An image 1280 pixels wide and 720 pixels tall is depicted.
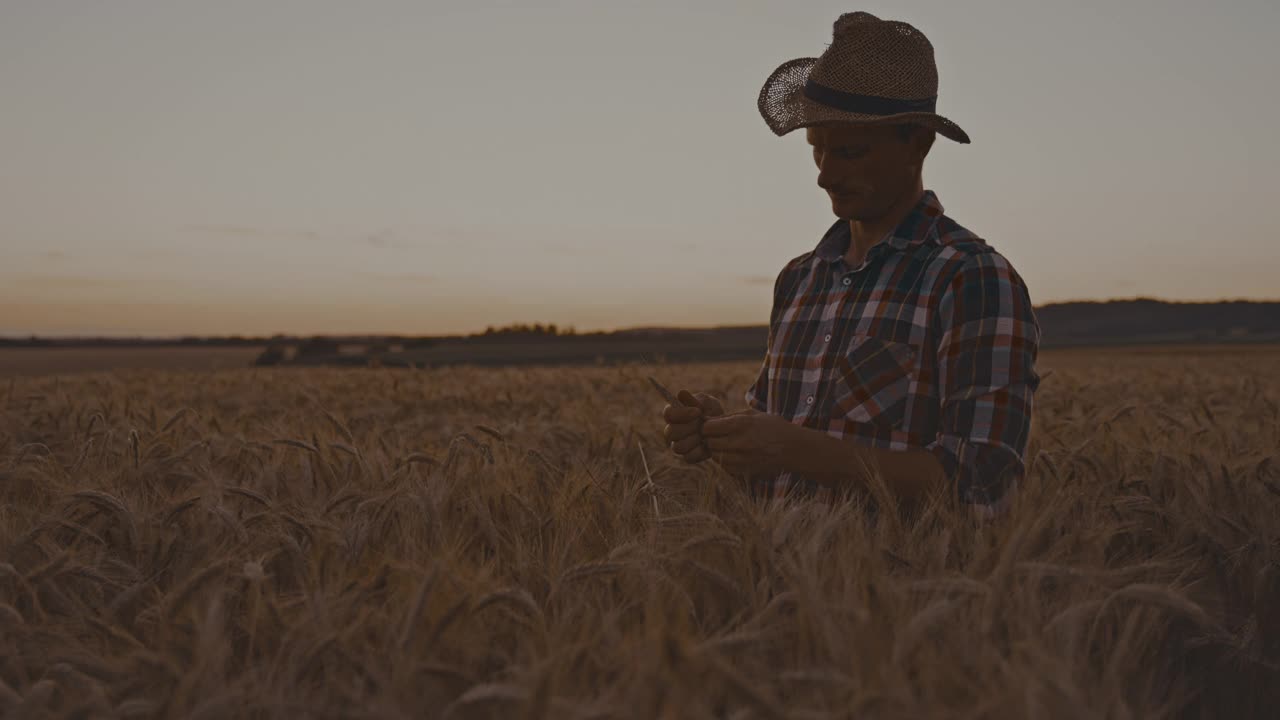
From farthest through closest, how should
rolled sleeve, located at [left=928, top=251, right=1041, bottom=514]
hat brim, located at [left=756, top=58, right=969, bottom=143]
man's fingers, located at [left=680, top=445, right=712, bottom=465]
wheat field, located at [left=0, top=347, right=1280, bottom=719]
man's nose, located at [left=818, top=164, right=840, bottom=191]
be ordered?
man's fingers, located at [left=680, top=445, right=712, bottom=465] < man's nose, located at [left=818, top=164, right=840, bottom=191] < hat brim, located at [left=756, top=58, right=969, bottom=143] < rolled sleeve, located at [left=928, top=251, right=1041, bottom=514] < wheat field, located at [left=0, top=347, right=1280, bottom=719]

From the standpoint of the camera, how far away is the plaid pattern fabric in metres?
2.10

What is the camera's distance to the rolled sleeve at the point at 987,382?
2.08 m

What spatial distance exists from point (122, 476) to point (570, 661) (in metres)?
2.20

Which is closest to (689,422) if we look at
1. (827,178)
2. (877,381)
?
(877,381)

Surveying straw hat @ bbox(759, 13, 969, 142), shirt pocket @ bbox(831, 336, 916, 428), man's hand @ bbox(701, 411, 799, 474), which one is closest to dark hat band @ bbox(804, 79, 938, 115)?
straw hat @ bbox(759, 13, 969, 142)

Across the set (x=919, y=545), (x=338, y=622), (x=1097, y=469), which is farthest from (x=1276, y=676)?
(x=338, y=622)

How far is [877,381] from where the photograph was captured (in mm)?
2326

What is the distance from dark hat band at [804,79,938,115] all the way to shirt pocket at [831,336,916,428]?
623 millimetres

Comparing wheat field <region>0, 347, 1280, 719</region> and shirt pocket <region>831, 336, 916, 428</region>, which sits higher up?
shirt pocket <region>831, 336, 916, 428</region>

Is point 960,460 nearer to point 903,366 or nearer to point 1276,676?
point 903,366

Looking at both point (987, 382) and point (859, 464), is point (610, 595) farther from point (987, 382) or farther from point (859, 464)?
point (987, 382)

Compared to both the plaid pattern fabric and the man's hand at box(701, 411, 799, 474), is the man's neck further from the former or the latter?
the man's hand at box(701, 411, 799, 474)

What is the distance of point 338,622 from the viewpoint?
52.0 inches

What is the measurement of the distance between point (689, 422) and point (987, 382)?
0.83 m
